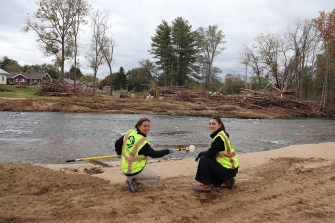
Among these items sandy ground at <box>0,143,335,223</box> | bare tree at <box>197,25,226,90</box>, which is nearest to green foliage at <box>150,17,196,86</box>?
bare tree at <box>197,25,226,90</box>

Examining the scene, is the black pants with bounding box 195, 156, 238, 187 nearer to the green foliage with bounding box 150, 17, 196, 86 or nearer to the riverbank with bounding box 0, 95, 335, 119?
the riverbank with bounding box 0, 95, 335, 119

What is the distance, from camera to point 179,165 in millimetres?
7566

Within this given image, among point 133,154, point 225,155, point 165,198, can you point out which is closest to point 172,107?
point 225,155

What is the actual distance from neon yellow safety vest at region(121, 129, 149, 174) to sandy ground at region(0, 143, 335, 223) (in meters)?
0.38

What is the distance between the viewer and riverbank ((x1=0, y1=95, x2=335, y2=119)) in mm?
25094

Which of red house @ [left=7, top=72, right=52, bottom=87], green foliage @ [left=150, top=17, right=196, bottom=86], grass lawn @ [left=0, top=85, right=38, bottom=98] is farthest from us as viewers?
red house @ [left=7, top=72, right=52, bottom=87]

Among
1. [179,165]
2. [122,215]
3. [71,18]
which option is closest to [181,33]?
[71,18]

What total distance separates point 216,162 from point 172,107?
23.8 m

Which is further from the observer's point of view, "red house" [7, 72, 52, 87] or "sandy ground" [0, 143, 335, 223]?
"red house" [7, 72, 52, 87]

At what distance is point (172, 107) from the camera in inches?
1142

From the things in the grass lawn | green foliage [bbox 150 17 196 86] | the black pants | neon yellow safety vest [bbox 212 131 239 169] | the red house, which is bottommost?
the black pants

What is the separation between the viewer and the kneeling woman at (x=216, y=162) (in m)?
5.16

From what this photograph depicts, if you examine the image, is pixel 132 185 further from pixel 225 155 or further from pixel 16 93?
pixel 16 93

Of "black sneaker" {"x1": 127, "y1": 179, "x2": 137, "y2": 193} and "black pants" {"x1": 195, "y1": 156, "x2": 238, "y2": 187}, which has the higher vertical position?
"black pants" {"x1": 195, "y1": 156, "x2": 238, "y2": 187}
